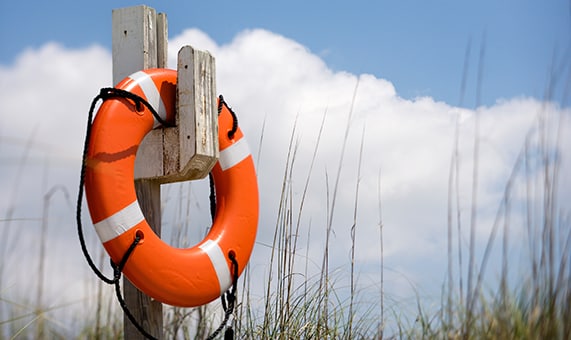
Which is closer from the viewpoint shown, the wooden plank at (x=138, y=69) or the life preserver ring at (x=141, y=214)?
the life preserver ring at (x=141, y=214)

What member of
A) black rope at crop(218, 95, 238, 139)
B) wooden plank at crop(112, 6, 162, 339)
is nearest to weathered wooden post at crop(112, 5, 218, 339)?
wooden plank at crop(112, 6, 162, 339)

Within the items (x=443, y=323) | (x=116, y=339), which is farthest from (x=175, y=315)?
(x=443, y=323)

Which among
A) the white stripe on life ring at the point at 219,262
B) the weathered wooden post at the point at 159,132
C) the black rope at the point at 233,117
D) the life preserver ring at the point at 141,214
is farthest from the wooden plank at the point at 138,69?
the black rope at the point at 233,117

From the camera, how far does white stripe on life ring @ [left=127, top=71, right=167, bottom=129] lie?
9.37ft

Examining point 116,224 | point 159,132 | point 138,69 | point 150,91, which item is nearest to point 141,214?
point 116,224

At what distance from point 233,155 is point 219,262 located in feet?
1.52

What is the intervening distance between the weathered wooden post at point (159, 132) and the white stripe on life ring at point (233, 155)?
191 mm

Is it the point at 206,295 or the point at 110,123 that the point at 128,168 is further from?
the point at 206,295

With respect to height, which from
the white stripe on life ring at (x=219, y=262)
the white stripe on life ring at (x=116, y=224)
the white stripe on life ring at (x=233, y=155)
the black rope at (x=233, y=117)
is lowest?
the white stripe on life ring at (x=219, y=262)

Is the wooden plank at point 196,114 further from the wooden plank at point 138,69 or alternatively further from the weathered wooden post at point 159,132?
the wooden plank at point 138,69

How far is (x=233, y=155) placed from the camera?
315 centimetres

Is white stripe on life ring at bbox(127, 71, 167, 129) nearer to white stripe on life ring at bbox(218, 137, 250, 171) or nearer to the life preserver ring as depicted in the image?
the life preserver ring

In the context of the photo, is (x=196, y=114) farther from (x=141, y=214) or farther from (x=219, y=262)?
(x=219, y=262)

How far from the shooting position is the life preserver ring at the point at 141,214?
8.92ft
